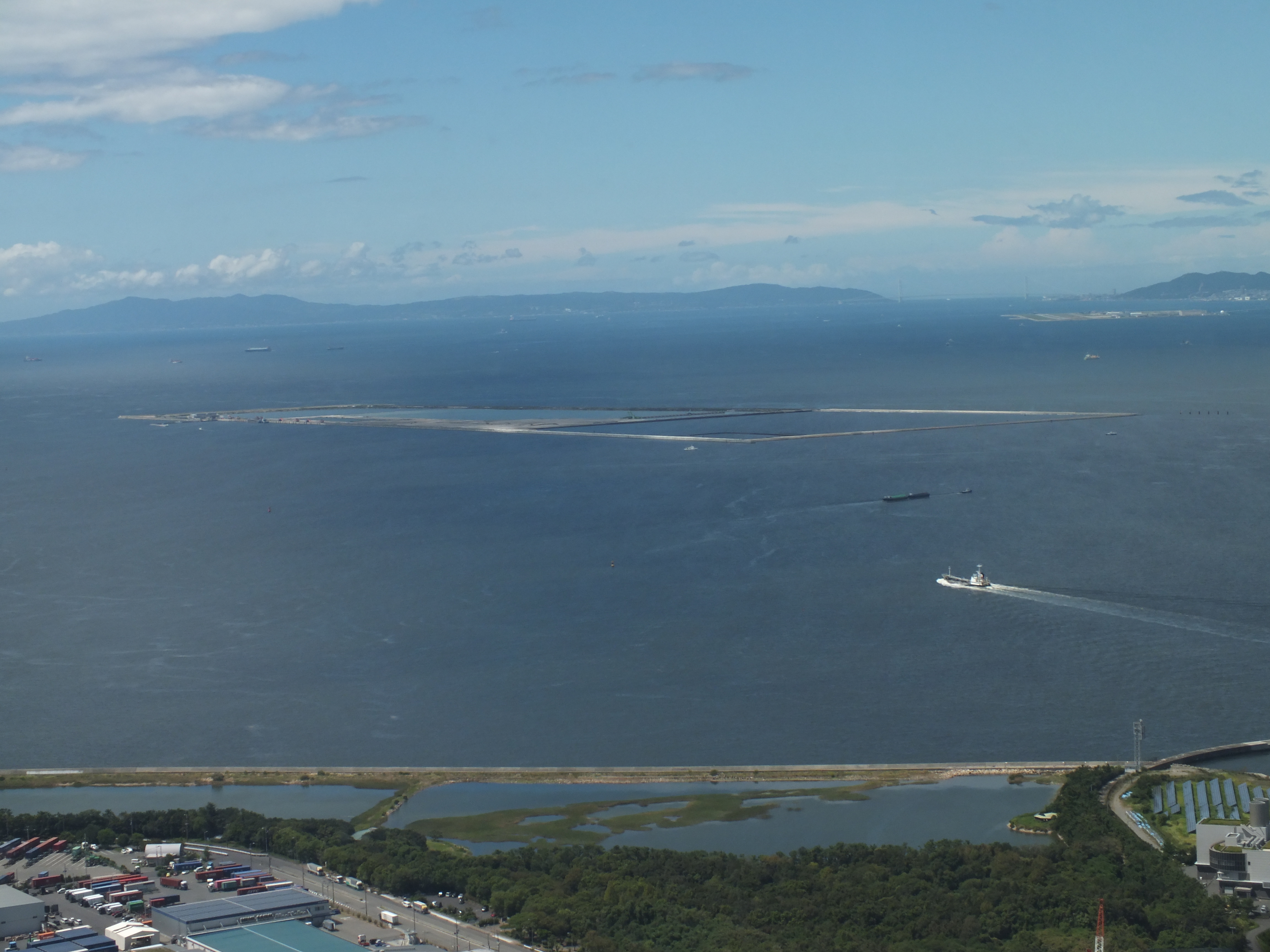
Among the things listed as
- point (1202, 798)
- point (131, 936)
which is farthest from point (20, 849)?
point (1202, 798)

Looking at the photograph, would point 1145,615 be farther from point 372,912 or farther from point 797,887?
point 372,912

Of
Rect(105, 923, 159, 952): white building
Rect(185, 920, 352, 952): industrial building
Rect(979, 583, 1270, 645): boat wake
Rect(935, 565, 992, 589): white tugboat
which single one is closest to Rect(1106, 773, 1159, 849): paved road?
Rect(979, 583, 1270, 645): boat wake

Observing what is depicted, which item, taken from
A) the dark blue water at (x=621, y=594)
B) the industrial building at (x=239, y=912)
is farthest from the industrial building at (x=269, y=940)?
the dark blue water at (x=621, y=594)

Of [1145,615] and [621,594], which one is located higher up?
[621,594]

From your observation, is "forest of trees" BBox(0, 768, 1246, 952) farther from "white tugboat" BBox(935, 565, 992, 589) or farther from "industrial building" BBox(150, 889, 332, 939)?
"white tugboat" BBox(935, 565, 992, 589)

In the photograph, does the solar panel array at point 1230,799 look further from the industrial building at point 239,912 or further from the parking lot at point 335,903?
the industrial building at point 239,912

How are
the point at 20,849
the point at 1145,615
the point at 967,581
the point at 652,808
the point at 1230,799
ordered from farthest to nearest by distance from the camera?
1. the point at 967,581
2. the point at 1145,615
3. the point at 652,808
4. the point at 1230,799
5. the point at 20,849

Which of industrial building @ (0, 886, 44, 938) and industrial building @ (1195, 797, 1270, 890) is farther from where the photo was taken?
industrial building @ (1195, 797, 1270, 890)
